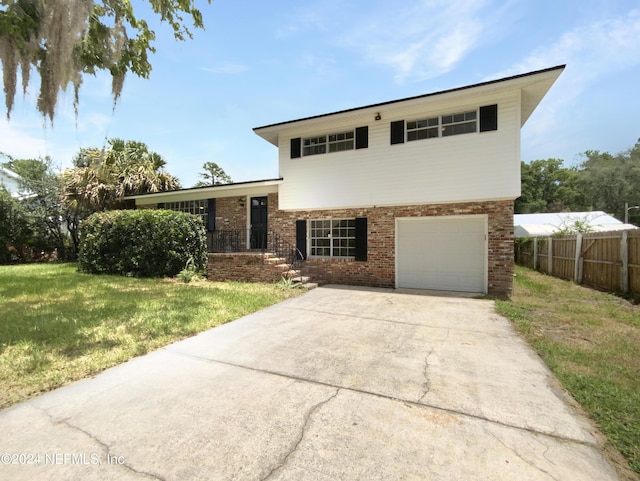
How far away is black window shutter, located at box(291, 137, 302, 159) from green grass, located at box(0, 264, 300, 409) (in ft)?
16.0

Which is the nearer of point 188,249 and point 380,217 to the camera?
point 380,217

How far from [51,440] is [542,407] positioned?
421cm

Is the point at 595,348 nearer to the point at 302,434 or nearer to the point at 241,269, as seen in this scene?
the point at 302,434

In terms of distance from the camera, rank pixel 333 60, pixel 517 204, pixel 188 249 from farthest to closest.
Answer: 1. pixel 517 204
2. pixel 188 249
3. pixel 333 60

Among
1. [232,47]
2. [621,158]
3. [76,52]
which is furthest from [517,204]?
[76,52]

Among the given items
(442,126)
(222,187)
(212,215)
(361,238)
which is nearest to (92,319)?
(361,238)

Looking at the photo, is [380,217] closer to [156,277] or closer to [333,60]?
[333,60]

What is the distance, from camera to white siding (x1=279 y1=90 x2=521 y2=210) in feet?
27.0

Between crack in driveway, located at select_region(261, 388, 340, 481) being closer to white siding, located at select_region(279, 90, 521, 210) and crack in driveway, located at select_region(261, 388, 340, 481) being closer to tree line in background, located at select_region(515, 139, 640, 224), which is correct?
white siding, located at select_region(279, 90, 521, 210)

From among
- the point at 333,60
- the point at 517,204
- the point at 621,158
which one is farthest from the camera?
the point at 517,204

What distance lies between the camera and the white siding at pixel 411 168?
8242mm

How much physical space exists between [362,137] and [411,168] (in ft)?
6.48

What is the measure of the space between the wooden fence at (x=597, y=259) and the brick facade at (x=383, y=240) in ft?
9.24

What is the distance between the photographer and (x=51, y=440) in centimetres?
234
